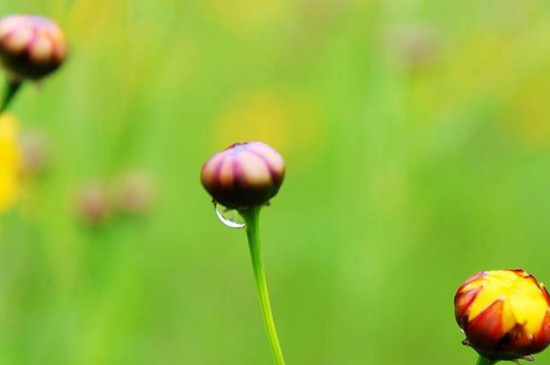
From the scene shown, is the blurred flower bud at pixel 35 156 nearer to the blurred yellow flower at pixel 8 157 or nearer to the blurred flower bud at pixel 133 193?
the blurred flower bud at pixel 133 193

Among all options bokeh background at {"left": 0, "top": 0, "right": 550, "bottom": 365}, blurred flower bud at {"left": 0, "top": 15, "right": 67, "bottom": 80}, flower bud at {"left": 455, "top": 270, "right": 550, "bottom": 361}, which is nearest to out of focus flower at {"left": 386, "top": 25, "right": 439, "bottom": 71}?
bokeh background at {"left": 0, "top": 0, "right": 550, "bottom": 365}

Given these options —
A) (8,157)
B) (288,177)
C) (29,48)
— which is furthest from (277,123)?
(29,48)

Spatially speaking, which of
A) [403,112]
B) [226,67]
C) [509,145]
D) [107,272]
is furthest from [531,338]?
[226,67]

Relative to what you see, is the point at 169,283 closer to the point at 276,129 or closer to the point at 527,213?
the point at 276,129

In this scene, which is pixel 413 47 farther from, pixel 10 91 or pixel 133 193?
pixel 10 91

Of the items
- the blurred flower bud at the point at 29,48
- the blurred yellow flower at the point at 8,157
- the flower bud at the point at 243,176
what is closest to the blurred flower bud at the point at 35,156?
the blurred yellow flower at the point at 8,157

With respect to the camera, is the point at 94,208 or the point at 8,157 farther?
the point at 94,208
